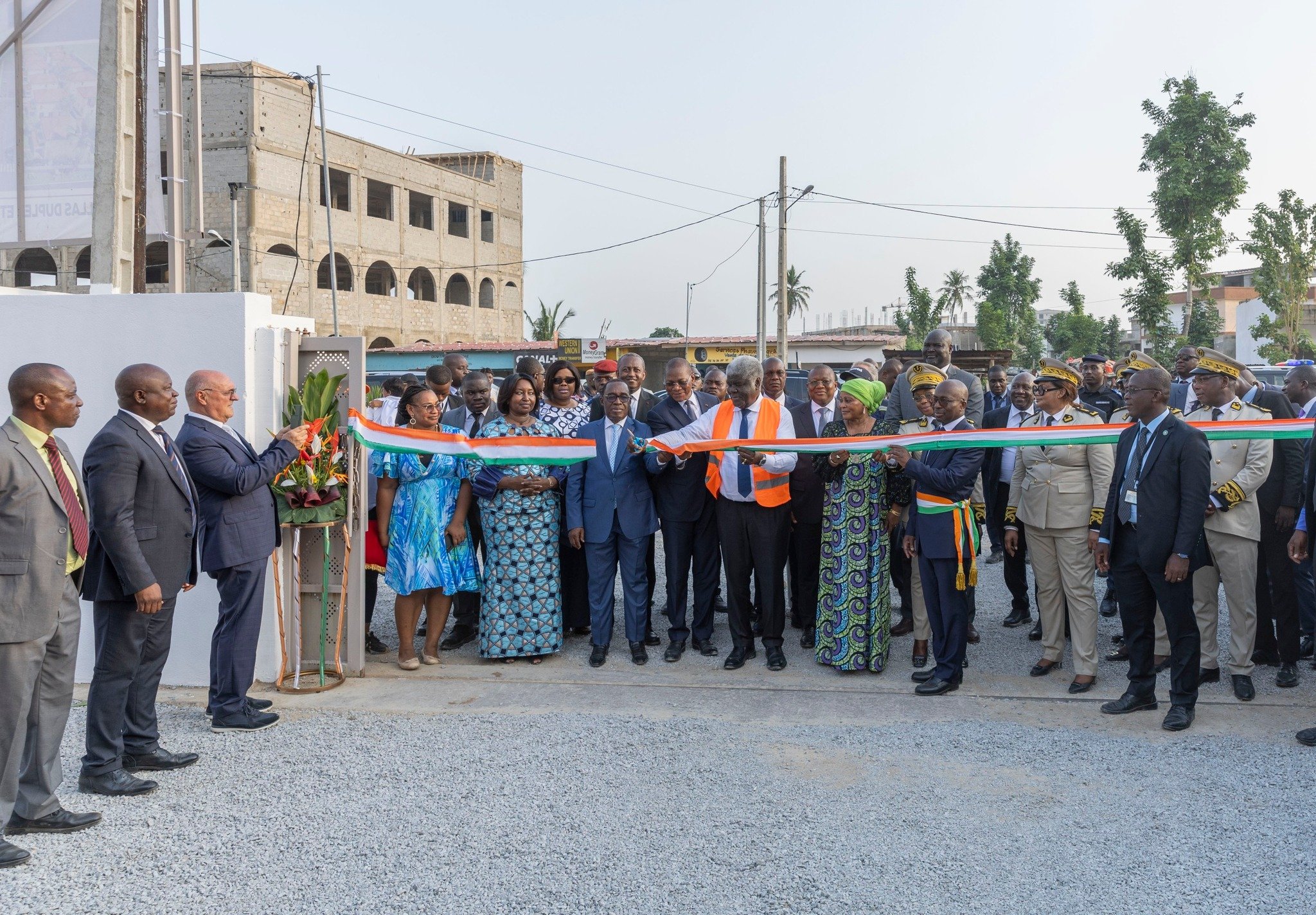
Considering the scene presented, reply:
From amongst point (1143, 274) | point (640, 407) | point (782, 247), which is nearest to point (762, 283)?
point (782, 247)

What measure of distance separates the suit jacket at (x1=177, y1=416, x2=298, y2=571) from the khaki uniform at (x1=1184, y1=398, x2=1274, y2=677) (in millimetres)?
5446

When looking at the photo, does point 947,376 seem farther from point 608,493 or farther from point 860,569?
point 608,493

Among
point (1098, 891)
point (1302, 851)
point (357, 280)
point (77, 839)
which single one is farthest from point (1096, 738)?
point (357, 280)

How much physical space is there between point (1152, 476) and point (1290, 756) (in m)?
1.55

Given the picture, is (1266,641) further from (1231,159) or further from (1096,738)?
(1231,159)

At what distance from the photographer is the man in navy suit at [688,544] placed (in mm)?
7109

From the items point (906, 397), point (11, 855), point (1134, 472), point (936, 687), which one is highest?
point (906, 397)

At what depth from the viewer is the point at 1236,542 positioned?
6.22m

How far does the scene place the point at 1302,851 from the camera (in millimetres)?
3980

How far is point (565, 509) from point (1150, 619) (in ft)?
12.6

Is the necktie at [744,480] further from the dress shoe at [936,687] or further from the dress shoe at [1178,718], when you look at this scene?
the dress shoe at [1178,718]

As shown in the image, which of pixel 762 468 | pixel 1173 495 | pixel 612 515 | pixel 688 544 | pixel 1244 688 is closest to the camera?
pixel 1173 495

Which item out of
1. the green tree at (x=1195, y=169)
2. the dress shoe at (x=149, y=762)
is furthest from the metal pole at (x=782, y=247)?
the dress shoe at (x=149, y=762)

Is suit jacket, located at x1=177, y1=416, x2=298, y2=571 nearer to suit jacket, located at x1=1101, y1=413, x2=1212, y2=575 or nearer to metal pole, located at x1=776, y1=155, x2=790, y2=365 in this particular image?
suit jacket, located at x1=1101, y1=413, x2=1212, y2=575
